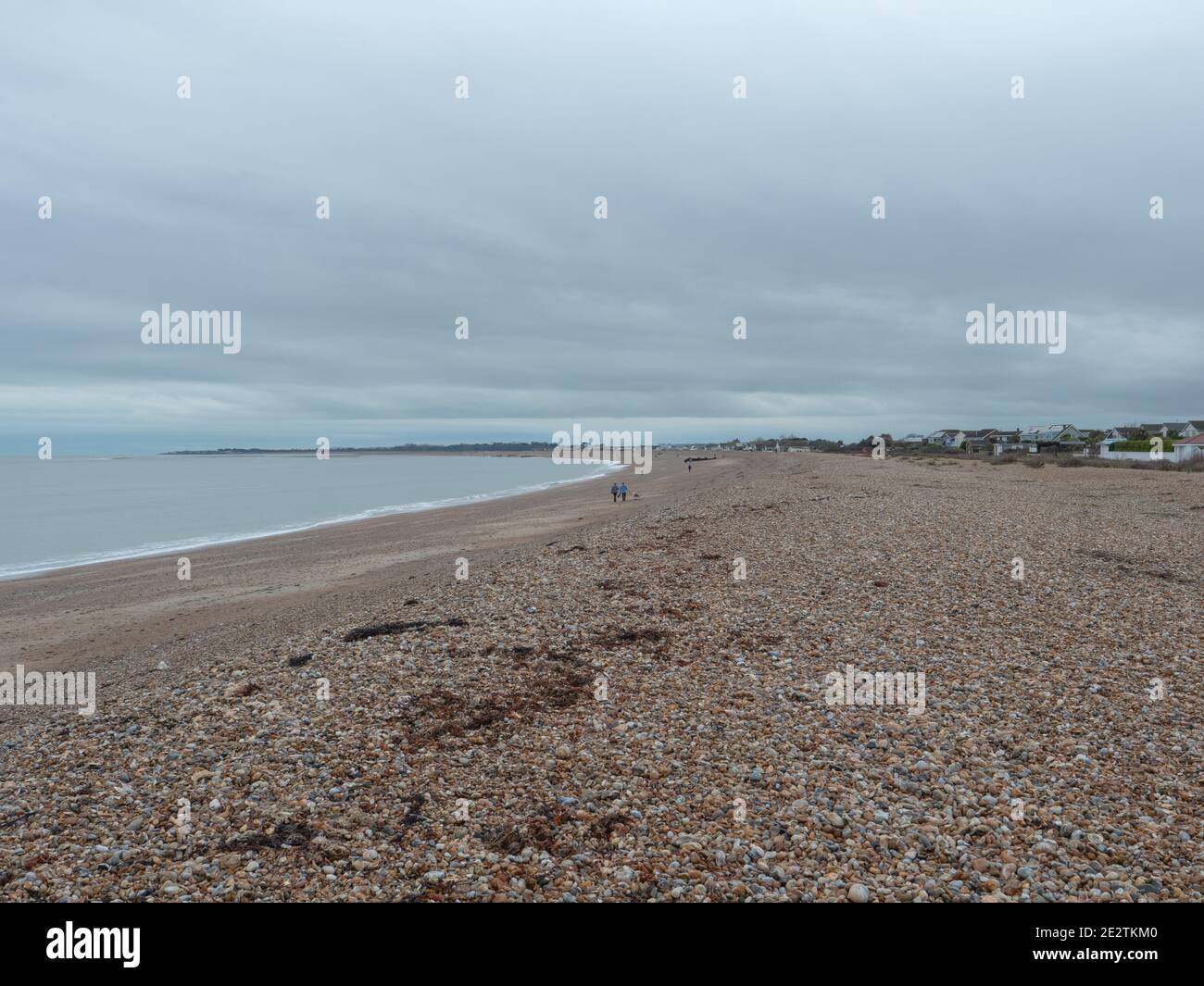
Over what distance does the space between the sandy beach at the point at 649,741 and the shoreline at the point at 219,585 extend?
1.06 feet

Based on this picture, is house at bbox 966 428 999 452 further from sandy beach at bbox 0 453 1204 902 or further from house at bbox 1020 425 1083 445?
sandy beach at bbox 0 453 1204 902

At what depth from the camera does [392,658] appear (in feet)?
39.2

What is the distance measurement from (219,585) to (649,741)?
866 inches

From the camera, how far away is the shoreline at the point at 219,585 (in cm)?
1716

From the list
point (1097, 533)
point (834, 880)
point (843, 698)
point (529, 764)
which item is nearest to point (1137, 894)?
point (834, 880)

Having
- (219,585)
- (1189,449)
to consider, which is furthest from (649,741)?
(1189,449)

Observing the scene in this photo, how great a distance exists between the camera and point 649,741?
344 inches

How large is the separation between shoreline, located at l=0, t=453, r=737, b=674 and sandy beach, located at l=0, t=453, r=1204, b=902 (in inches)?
12.7

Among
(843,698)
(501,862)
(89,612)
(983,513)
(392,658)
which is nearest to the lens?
(501,862)

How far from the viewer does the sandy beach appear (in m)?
6.28

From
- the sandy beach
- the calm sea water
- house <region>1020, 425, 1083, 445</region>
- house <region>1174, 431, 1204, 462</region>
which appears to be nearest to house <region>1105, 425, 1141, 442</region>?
house <region>1020, 425, 1083, 445</region>

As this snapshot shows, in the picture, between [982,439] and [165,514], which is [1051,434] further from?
[165,514]

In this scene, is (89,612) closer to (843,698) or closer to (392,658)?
(392,658)

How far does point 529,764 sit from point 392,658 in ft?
15.2
